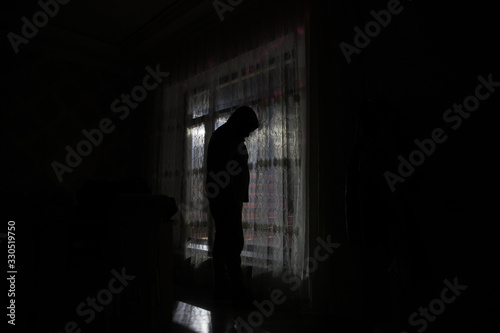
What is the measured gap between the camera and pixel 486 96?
1.67m

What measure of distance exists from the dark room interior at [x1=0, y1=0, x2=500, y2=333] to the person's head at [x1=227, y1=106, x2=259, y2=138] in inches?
1.9

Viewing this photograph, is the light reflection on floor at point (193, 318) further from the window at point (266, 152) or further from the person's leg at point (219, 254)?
the window at point (266, 152)

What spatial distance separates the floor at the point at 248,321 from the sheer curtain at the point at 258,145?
1.04 ft

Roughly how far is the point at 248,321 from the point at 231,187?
88 centimetres

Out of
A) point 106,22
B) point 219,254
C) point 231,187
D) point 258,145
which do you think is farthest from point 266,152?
point 106,22

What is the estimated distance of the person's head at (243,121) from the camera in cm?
234

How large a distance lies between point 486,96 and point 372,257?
1096 millimetres

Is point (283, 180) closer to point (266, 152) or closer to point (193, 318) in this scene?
point (266, 152)

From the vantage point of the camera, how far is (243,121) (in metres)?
2.35

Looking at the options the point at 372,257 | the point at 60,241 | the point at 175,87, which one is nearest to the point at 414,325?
the point at 372,257

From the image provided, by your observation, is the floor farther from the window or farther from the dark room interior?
the window

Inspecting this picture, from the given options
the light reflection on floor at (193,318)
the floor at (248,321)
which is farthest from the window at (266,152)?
the light reflection on floor at (193,318)

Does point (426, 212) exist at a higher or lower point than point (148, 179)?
lower

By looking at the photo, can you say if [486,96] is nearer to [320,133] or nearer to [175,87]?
[320,133]
